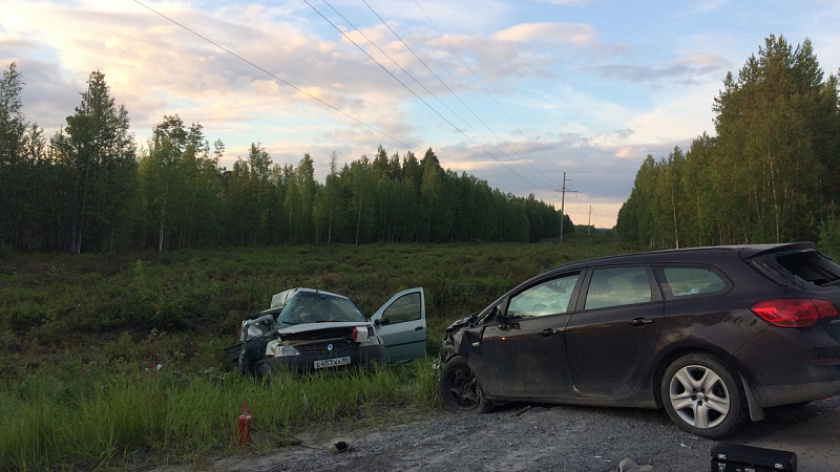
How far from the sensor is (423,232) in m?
90.6

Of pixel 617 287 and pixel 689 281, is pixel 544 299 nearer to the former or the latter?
pixel 617 287

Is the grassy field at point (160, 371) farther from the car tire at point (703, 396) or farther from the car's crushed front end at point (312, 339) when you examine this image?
the car tire at point (703, 396)

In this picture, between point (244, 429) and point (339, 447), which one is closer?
point (339, 447)

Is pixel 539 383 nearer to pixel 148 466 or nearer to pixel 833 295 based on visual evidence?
pixel 833 295

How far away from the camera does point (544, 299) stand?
6203mm

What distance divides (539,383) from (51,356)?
12.5 m

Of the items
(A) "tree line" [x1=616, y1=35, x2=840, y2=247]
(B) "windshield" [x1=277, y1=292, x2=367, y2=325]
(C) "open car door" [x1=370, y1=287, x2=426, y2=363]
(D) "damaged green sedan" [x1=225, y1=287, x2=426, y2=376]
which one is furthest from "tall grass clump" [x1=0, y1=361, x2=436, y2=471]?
(A) "tree line" [x1=616, y1=35, x2=840, y2=247]

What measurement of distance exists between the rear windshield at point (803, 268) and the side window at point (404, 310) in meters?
7.15

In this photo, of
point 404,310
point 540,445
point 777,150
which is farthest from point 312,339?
point 777,150

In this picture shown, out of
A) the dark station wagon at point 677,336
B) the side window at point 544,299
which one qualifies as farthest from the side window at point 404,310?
the side window at point 544,299

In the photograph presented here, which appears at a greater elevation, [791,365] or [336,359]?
[791,365]

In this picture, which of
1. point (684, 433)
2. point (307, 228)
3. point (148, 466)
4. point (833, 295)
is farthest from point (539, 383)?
point (307, 228)

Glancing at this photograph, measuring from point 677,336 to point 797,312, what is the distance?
0.90 meters

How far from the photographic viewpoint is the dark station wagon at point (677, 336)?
4547mm
